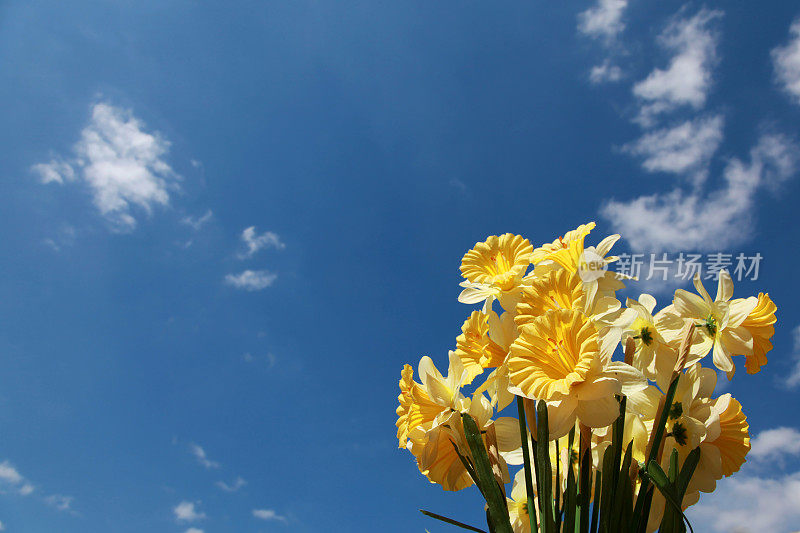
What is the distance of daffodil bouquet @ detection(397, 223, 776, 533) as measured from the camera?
972mm

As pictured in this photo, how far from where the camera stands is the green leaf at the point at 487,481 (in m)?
1.01

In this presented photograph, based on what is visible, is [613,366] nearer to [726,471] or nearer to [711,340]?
Answer: [711,340]

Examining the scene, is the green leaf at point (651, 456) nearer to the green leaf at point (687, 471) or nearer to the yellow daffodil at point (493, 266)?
the green leaf at point (687, 471)

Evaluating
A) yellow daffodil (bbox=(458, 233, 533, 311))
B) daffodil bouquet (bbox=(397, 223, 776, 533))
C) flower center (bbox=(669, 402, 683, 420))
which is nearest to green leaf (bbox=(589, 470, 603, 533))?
daffodil bouquet (bbox=(397, 223, 776, 533))

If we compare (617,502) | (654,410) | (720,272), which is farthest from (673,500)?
(720,272)

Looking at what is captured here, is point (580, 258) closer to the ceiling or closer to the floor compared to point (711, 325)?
closer to the ceiling

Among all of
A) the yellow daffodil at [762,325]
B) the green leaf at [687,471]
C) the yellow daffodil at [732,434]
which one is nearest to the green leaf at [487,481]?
the green leaf at [687,471]

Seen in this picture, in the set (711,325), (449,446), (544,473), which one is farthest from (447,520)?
(711,325)

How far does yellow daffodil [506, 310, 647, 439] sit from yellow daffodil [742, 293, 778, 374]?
0.36 m

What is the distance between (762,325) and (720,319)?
10cm

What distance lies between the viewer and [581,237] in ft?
3.84

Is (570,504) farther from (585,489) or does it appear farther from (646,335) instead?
(646,335)

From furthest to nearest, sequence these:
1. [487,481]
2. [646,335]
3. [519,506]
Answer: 1. [519,506]
2. [646,335]
3. [487,481]

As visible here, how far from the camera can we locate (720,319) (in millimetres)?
1087
